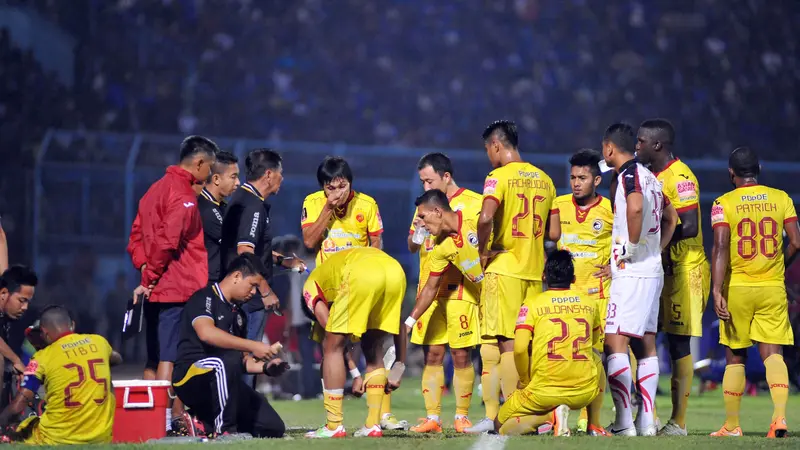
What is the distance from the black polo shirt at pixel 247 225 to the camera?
7520 millimetres

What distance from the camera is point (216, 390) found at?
636 cm

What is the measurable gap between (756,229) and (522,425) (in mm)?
2240

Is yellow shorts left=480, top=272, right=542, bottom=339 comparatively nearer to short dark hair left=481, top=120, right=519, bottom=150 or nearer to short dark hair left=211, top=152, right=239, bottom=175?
short dark hair left=481, top=120, right=519, bottom=150

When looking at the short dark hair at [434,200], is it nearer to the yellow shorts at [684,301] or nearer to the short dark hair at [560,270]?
the short dark hair at [560,270]

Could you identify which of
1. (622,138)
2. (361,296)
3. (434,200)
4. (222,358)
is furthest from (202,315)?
(622,138)

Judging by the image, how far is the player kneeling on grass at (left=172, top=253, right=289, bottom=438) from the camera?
6.36m

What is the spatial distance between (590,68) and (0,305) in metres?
15.2

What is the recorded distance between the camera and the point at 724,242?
726 cm

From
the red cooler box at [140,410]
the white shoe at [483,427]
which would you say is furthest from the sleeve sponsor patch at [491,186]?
the red cooler box at [140,410]

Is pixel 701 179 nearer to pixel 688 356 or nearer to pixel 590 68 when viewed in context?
pixel 590 68

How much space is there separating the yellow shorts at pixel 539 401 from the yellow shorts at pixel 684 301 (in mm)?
975

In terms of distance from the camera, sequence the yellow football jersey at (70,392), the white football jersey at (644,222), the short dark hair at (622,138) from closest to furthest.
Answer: the yellow football jersey at (70,392)
the white football jersey at (644,222)
the short dark hair at (622,138)

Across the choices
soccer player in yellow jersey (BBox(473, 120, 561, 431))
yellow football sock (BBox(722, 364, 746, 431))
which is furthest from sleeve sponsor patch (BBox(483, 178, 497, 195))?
yellow football sock (BBox(722, 364, 746, 431))

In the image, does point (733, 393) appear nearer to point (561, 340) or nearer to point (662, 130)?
point (561, 340)
